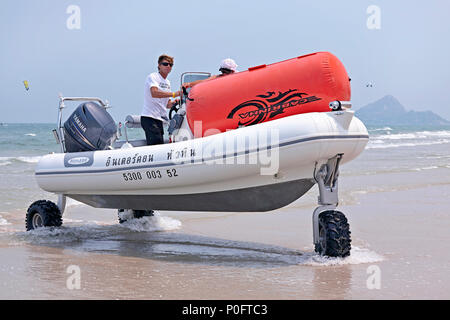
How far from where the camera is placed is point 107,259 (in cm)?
610

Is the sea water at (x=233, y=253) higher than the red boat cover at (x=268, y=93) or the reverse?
the reverse

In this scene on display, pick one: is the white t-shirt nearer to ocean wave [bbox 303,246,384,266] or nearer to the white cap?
the white cap

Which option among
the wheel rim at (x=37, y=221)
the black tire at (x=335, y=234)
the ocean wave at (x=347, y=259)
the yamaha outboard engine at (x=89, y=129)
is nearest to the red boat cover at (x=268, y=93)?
the black tire at (x=335, y=234)

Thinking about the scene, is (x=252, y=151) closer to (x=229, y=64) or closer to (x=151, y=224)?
(x=229, y=64)

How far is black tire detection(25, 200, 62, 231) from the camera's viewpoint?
7633mm

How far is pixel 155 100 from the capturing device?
7133mm

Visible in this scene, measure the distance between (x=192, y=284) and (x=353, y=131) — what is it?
1.92 metres

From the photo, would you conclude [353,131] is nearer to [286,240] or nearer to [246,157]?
[246,157]

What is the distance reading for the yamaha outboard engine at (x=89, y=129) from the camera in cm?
759

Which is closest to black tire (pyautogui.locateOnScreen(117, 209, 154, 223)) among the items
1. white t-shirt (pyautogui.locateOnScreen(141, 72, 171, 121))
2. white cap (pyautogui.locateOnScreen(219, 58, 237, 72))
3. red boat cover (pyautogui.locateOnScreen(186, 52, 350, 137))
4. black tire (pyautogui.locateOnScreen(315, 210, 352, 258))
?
white t-shirt (pyautogui.locateOnScreen(141, 72, 171, 121))

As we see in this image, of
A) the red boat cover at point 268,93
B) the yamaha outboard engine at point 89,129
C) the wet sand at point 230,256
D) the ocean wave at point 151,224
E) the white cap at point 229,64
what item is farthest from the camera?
the ocean wave at point 151,224

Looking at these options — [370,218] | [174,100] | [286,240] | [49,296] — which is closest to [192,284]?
[49,296]

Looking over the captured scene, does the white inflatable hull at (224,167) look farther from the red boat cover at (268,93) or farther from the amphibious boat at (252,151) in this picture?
the red boat cover at (268,93)

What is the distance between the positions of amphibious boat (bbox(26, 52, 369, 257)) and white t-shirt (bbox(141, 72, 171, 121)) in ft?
0.57
